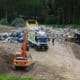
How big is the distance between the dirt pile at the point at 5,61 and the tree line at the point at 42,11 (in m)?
54.4

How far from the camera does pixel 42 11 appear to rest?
3935 inches

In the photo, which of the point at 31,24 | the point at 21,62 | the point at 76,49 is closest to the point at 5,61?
the point at 21,62

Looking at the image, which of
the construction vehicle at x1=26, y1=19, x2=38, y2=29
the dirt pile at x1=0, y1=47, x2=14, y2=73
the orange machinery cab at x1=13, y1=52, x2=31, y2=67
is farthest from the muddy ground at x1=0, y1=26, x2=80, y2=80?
the construction vehicle at x1=26, y1=19, x2=38, y2=29

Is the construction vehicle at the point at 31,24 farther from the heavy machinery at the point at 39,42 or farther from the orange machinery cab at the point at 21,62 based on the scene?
the orange machinery cab at the point at 21,62

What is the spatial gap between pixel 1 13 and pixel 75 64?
209 feet

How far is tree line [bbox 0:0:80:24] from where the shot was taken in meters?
98.4

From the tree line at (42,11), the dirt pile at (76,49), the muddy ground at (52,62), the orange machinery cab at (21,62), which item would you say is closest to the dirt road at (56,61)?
the muddy ground at (52,62)

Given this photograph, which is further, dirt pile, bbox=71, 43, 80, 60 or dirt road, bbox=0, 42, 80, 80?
dirt pile, bbox=71, 43, 80, 60

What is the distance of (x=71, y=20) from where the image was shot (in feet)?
336

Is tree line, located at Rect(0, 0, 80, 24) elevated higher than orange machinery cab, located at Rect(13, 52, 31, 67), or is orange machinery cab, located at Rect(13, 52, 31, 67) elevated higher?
orange machinery cab, located at Rect(13, 52, 31, 67)

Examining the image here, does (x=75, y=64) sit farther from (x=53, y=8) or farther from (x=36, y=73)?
(x=53, y=8)

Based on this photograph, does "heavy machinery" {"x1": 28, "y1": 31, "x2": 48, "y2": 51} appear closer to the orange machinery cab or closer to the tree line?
the orange machinery cab

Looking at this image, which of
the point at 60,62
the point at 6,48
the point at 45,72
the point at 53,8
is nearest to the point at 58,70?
the point at 45,72

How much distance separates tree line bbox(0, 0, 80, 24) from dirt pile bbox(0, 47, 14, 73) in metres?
54.4
